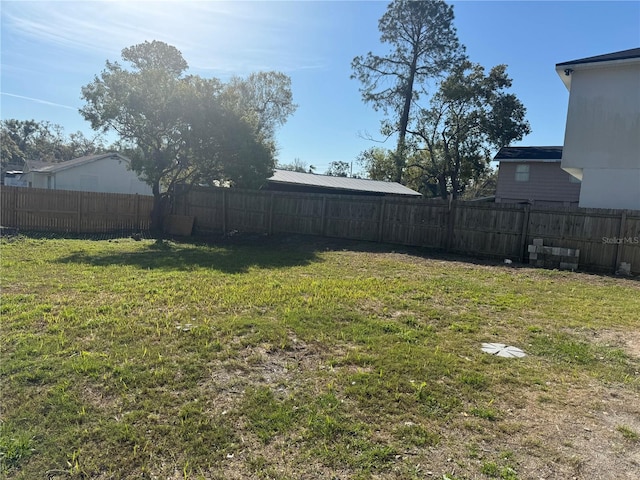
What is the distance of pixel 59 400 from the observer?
2879mm

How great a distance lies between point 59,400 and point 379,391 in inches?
92.4

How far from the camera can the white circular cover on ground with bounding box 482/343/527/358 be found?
4.11 meters

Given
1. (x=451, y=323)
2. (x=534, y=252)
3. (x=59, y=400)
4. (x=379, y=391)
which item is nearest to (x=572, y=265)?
(x=534, y=252)

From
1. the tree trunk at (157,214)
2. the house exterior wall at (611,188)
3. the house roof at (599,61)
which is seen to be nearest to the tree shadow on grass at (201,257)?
the tree trunk at (157,214)

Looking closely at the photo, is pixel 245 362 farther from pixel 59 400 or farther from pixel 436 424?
pixel 436 424

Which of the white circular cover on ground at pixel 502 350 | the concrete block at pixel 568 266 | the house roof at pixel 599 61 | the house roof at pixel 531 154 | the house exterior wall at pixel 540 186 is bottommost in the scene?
the white circular cover on ground at pixel 502 350

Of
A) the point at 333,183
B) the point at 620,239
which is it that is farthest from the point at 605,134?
the point at 333,183

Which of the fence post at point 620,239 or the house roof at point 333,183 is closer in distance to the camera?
the fence post at point 620,239

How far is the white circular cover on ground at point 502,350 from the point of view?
411 cm

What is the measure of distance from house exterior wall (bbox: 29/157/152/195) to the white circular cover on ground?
24.4 m

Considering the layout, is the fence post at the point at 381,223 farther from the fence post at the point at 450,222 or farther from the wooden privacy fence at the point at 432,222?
the fence post at the point at 450,222

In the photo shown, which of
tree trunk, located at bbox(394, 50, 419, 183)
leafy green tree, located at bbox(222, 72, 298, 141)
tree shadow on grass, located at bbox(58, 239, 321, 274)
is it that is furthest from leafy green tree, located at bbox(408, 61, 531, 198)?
tree shadow on grass, located at bbox(58, 239, 321, 274)

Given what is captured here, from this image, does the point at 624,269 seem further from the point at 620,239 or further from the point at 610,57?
the point at 610,57

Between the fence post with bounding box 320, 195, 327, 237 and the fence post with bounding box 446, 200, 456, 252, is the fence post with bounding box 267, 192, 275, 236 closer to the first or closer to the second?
the fence post with bounding box 320, 195, 327, 237
